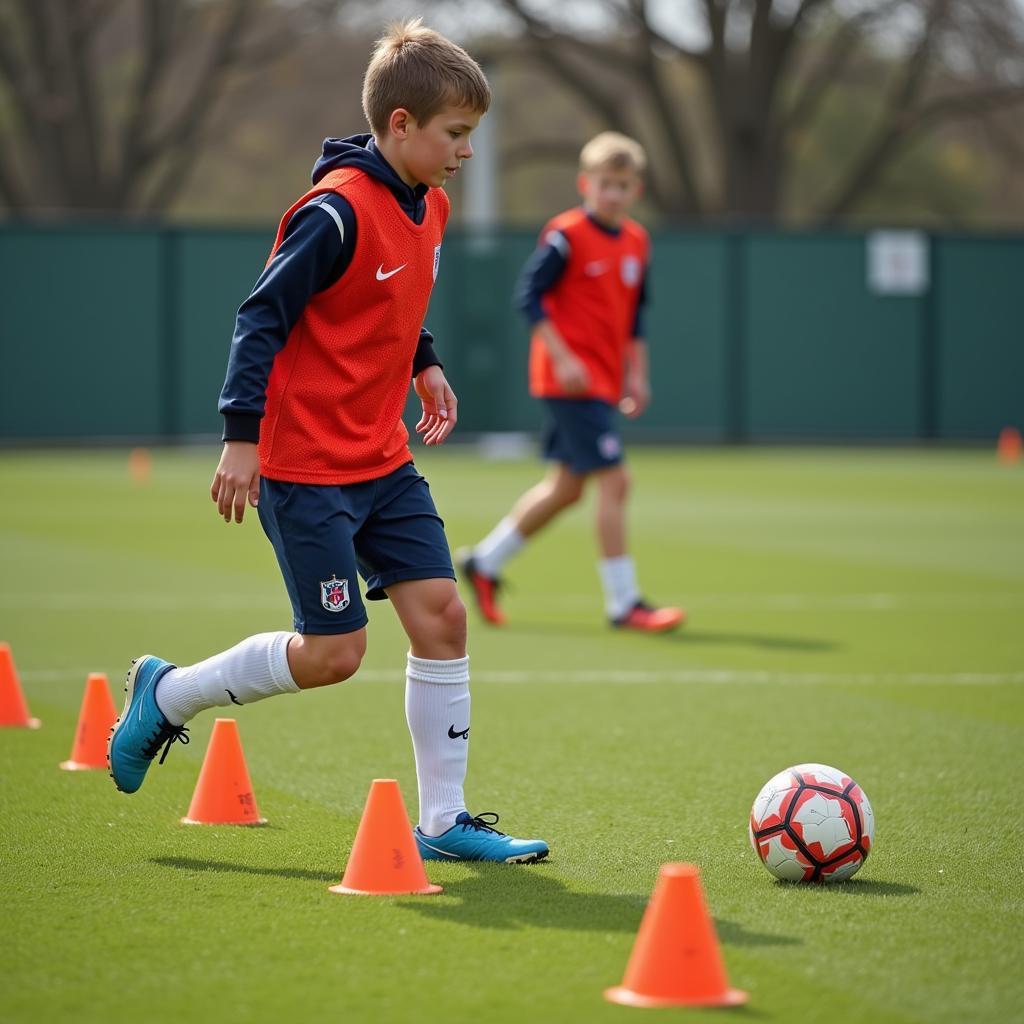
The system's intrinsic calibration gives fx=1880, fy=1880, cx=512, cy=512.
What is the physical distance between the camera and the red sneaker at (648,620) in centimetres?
951

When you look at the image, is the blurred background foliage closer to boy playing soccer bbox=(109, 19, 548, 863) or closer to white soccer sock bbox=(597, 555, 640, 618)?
white soccer sock bbox=(597, 555, 640, 618)

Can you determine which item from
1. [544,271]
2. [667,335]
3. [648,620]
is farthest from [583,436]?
[667,335]

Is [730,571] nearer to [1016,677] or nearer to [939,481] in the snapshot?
[1016,677]

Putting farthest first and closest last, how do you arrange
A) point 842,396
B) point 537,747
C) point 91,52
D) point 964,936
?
1. point 91,52
2. point 842,396
3. point 537,747
4. point 964,936

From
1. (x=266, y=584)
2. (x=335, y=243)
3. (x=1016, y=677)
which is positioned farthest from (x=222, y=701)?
(x=266, y=584)

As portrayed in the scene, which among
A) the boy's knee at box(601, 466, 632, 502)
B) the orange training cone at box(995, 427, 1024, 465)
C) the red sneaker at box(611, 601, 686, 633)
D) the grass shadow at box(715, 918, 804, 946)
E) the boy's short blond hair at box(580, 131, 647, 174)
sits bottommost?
the orange training cone at box(995, 427, 1024, 465)

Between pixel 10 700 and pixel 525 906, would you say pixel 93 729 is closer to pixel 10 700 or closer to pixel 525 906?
pixel 10 700

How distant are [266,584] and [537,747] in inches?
204

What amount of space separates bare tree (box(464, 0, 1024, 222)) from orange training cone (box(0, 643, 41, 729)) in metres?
26.1

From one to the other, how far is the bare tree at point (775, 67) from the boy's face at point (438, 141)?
27473 millimetres

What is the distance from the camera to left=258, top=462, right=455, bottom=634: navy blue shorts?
4875 mm

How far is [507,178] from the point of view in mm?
45469

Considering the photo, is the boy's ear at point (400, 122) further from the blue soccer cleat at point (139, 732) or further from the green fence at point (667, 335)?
the green fence at point (667, 335)

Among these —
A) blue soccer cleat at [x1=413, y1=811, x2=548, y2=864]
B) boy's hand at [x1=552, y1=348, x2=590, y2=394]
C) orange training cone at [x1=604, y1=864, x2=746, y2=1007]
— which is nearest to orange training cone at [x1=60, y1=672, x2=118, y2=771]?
blue soccer cleat at [x1=413, y1=811, x2=548, y2=864]
